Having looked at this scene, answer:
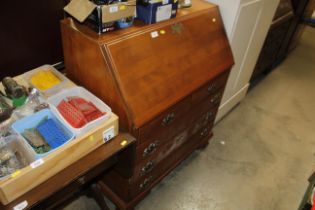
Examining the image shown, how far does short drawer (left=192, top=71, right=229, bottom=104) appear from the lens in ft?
5.05

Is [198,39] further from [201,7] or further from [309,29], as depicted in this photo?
[309,29]

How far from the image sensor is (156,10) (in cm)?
131

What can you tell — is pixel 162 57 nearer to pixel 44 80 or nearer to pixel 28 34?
pixel 44 80

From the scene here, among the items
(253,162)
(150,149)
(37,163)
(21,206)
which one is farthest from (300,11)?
(21,206)

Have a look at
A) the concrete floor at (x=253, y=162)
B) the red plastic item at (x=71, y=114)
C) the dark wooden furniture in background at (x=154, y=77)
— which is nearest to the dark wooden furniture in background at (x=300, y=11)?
the concrete floor at (x=253, y=162)

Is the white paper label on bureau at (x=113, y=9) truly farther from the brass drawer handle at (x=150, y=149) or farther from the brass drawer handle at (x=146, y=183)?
the brass drawer handle at (x=146, y=183)

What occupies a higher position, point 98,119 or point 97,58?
point 97,58

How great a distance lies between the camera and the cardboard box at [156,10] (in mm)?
1292

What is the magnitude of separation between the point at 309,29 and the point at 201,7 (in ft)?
12.8

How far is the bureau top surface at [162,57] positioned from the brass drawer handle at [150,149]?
23 cm

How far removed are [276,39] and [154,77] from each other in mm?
2133

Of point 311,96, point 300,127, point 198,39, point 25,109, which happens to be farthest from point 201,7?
point 311,96

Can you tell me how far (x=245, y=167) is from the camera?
6.87 feet

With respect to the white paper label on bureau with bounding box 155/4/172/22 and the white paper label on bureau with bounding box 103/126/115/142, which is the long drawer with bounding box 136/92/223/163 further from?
the white paper label on bureau with bounding box 155/4/172/22
